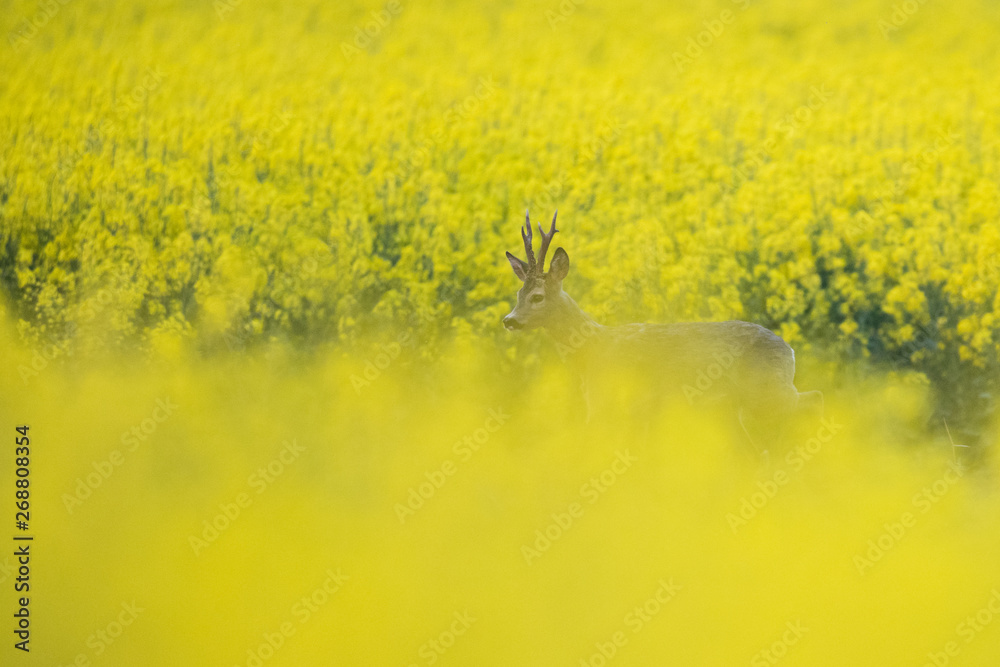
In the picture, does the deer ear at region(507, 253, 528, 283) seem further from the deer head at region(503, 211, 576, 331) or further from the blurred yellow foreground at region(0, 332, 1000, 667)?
the blurred yellow foreground at region(0, 332, 1000, 667)

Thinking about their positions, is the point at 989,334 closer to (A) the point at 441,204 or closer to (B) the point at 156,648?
(A) the point at 441,204

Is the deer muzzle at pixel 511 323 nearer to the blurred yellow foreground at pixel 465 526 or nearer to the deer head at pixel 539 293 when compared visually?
the deer head at pixel 539 293

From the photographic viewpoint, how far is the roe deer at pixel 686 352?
2.93 meters

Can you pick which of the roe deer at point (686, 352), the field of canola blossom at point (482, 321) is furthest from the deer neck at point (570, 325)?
the field of canola blossom at point (482, 321)

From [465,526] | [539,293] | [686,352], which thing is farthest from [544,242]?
[465,526]

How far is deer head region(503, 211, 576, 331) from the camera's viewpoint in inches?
117

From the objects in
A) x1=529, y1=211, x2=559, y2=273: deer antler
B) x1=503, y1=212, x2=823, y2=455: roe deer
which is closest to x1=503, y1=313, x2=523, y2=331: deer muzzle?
x1=503, y1=212, x2=823, y2=455: roe deer

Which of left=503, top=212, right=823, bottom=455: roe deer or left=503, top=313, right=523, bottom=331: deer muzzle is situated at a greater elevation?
left=503, top=313, right=523, bottom=331: deer muzzle

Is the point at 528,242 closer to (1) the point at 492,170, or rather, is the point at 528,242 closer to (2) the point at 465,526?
(1) the point at 492,170

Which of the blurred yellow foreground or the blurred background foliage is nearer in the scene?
the blurred yellow foreground

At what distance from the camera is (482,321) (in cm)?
317

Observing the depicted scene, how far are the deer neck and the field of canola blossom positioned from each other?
0.37 ft

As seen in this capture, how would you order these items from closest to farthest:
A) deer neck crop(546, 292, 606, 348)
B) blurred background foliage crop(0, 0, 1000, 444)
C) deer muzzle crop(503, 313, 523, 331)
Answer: deer muzzle crop(503, 313, 523, 331) < deer neck crop(546, 292, 606, 348) < blurred background foliage crop(0, 0, 1000, 444)

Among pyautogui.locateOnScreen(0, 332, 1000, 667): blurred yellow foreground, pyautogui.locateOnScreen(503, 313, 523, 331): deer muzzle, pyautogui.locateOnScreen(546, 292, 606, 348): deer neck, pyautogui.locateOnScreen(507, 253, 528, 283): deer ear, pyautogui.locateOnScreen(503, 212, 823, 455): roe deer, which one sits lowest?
pyautogui.locateOnScreen(0, 332, 1000, 667): blurred yellow foreground
